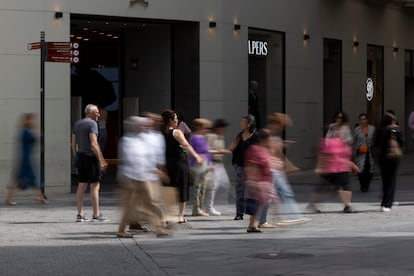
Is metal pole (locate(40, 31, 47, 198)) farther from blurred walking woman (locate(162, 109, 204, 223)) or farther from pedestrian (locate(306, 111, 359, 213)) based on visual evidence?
pedestrian (locate(306, 111, 359, 213))

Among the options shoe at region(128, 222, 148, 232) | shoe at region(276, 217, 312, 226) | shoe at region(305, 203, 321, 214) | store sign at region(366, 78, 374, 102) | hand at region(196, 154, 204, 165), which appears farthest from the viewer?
store sign at region(366, 78, 374, 102)

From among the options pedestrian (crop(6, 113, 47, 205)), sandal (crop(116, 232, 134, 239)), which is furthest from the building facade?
sandal (crop(116, 232, 134, 239))

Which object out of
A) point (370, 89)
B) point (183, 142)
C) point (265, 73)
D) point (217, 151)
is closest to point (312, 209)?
point (217, 151)

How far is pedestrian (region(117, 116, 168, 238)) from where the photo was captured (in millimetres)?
13352

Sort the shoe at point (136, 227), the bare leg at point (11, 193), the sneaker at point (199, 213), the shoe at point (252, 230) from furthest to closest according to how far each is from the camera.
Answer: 1. the bare leg at point (11, 193)
2. the sneaker at point (199, 213)
3. the shoe at point (136, 227)
4. the shoe at point (252, 230)

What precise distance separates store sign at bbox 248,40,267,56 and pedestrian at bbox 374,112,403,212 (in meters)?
7.87

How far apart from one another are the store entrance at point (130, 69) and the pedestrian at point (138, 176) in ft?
30.8

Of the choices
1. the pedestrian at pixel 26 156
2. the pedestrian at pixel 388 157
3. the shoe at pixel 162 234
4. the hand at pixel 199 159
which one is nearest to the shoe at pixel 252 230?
the shoe at pixel 162 234

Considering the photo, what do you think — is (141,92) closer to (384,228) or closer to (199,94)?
(199,94)

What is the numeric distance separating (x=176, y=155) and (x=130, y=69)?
10.3 metres

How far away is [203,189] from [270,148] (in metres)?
3.38

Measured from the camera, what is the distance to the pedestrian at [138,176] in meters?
13.4

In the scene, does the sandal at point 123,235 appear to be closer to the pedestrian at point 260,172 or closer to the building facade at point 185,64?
the pedestrian at point 260,172

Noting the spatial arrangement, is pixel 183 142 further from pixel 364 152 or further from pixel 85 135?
pixel 364 152
